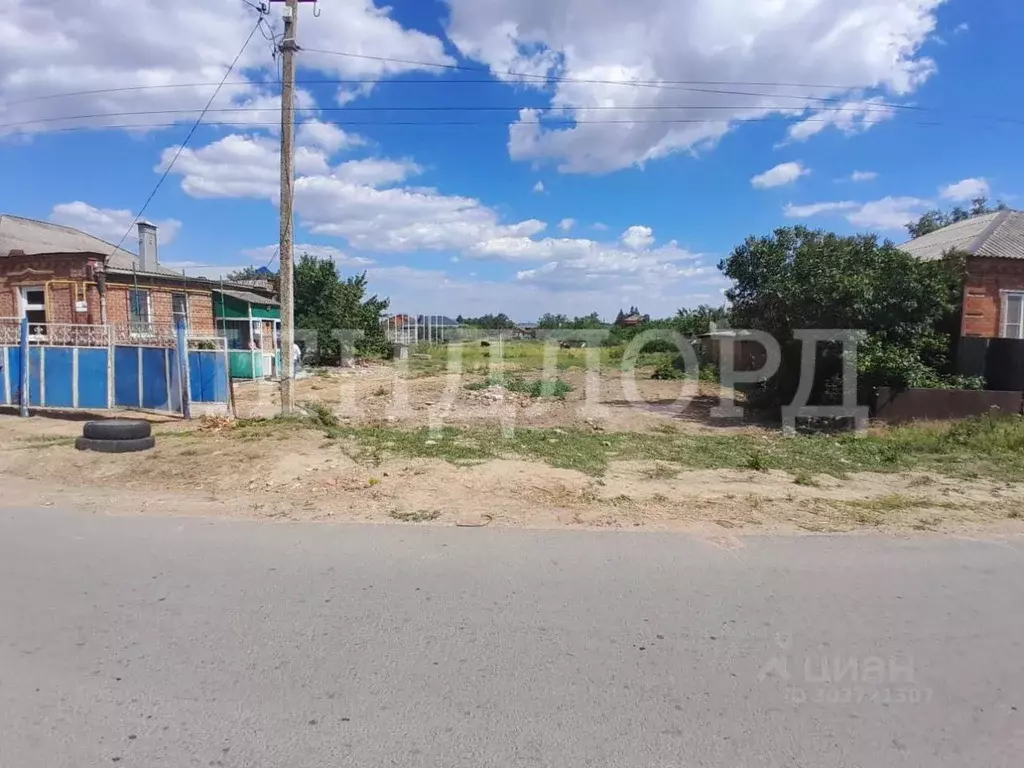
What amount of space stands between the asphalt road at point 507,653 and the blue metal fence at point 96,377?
679cm

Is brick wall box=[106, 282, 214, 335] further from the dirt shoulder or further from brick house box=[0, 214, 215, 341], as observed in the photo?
the dirt shoulder

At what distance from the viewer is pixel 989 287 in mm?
16578

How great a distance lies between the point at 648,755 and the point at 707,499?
4340 mm

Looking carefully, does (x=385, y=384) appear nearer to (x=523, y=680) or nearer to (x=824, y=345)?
(x=824, y=345)

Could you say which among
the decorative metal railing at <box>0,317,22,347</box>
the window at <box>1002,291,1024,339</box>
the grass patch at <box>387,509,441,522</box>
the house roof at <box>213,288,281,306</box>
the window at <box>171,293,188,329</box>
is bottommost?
the grass patch at <box>387,509,441,522</box>

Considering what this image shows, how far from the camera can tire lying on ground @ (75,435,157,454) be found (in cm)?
838

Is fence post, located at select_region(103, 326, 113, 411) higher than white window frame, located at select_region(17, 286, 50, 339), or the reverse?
white window frame, located at select_region(17, 286, 50, 339)

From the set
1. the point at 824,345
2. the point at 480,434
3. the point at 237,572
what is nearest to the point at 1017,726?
the point at 237,572

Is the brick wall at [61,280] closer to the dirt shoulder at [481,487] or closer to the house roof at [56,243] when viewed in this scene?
the house roof at [56,243]

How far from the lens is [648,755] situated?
2496mm

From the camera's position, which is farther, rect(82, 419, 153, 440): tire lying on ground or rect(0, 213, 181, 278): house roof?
rect(0, 213, 181, 278): house roof

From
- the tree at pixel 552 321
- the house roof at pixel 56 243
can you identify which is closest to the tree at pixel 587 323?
the tree at pixel 552 321

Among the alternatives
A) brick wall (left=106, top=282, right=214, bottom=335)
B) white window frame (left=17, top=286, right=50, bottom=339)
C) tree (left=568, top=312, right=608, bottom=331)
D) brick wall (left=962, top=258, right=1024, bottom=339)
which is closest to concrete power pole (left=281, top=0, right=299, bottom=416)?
brick wall (left=106, top=282, right=214, bottom=335)

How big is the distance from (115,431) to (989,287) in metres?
20.8
